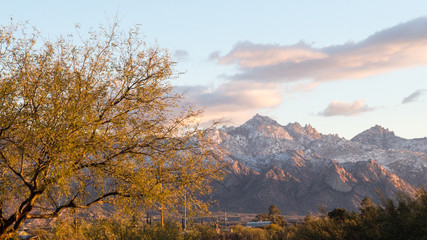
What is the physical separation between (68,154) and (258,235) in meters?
58.9

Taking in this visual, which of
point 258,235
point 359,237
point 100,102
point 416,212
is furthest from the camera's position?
point 258,235

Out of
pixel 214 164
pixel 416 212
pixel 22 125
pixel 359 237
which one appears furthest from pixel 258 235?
pixel 22 125

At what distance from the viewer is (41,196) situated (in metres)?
18.0

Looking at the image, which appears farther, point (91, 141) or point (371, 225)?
point (371, 225)

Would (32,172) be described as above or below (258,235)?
above

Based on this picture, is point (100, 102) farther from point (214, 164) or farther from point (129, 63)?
point (214, 164)

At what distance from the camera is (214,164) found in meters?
19.2

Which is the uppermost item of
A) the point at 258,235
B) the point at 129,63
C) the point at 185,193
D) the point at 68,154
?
the point at 129,63

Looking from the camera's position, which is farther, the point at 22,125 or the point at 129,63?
the point at 129,63

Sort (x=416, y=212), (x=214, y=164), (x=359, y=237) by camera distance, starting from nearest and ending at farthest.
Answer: (x=214, y=164), (x=416, y=212), (x=359, y=237)

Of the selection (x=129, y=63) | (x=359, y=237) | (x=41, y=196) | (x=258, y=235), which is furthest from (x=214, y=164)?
(x=258, y=235)

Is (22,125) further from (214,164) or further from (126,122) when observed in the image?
(214,164)

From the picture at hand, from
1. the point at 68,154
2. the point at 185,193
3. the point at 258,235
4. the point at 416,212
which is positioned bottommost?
the point at 258,235

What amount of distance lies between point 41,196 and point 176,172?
5191mm
